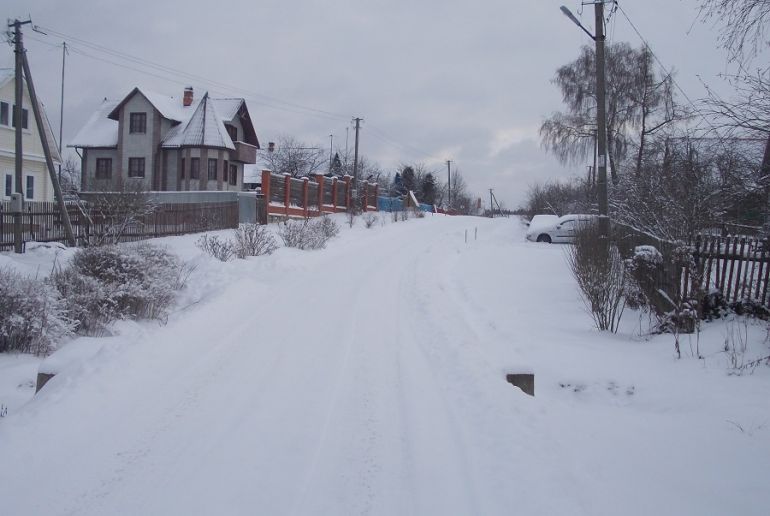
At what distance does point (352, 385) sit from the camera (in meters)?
6.10

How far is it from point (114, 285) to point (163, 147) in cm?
3312

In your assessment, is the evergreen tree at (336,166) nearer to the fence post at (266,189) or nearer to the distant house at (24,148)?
the distant house at (24,148)

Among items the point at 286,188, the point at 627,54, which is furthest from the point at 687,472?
the point at 627,54

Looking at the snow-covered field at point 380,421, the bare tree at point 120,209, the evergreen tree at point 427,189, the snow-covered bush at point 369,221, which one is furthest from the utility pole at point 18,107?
the evergreen tree at point 427,189

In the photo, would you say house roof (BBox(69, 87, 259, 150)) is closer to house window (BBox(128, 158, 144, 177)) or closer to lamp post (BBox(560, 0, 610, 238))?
house window (BBox(128, 158, 144, 177))

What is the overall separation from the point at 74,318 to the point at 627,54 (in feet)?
104

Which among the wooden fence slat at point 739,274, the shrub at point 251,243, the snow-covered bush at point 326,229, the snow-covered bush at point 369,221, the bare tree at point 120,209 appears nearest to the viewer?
the wooden fence slat at point 739,274

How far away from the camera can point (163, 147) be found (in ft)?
130

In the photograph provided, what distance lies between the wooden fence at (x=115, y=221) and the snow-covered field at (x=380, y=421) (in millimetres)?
10941

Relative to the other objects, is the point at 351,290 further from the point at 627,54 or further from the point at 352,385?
the point at 627,54

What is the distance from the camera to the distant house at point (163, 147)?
39.0m

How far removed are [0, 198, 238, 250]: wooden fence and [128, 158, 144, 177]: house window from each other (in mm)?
17033

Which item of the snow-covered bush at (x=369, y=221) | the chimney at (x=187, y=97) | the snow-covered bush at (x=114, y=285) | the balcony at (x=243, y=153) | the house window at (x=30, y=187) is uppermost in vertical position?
the chimney at (x=187, y=97)

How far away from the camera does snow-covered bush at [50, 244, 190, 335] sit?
8891mm
